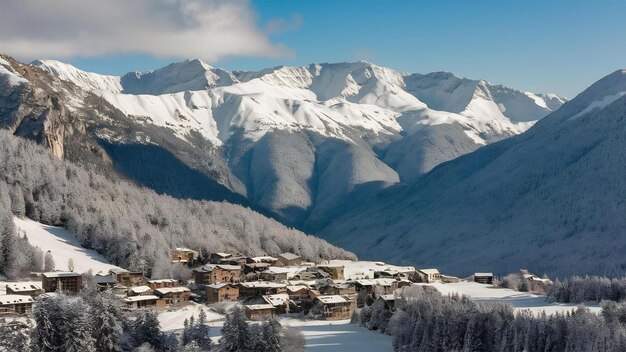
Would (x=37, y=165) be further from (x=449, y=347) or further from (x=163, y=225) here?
(x=449, y=347)

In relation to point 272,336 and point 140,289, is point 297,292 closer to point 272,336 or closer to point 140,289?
point 140,289

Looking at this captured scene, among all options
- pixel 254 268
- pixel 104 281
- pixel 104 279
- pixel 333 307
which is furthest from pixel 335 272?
pixel 104 281

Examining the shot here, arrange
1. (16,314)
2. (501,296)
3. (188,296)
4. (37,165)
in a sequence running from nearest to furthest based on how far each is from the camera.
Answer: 1. (16,314)
2. (188,296)
3. (501,296)
4. (37,165)

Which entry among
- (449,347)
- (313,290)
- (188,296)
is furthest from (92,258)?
(449,347)

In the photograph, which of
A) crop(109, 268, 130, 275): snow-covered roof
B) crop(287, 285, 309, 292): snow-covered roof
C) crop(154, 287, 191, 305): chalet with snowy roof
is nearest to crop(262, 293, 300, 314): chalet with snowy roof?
crop(287, 285, 309, 292): snow-covered roof

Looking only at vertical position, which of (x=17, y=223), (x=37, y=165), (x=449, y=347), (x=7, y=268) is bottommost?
(x=449, y=347)

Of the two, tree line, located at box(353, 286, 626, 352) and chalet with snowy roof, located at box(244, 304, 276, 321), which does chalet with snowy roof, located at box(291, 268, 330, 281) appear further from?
tree line, located at box(353, 286, 626, 352)
